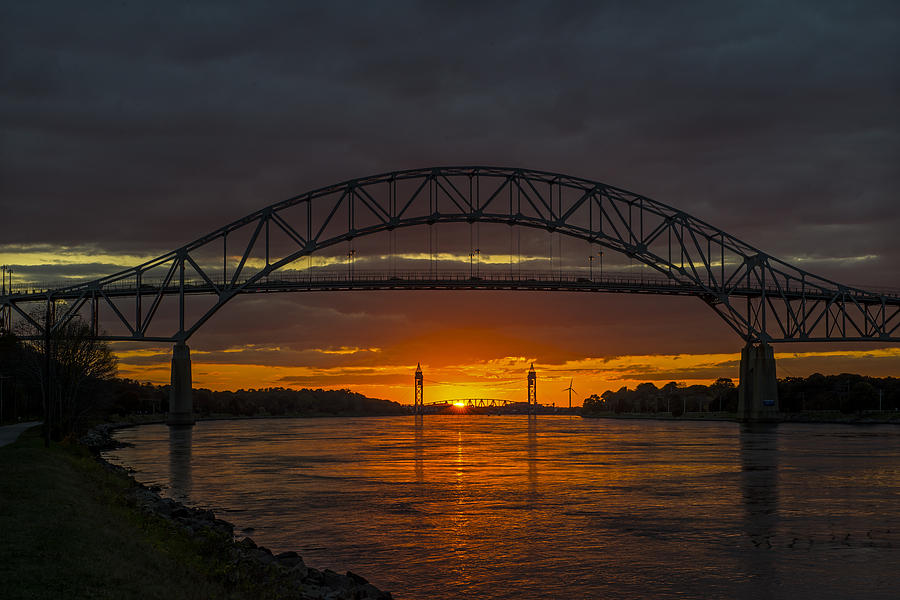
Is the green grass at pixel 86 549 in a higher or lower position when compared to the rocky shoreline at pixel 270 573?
higher

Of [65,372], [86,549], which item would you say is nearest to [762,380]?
[65,372]

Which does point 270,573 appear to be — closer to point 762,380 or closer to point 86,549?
point 86,549

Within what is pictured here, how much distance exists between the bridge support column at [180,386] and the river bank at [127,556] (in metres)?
83.1

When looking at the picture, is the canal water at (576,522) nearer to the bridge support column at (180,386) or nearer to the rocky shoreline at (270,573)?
the rocky shoreline at (270,573)

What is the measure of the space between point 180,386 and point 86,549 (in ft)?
314

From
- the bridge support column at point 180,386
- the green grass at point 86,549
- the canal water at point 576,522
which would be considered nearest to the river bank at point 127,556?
the green grass at point 86,549

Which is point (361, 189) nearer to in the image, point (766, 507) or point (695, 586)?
point (766, 507)

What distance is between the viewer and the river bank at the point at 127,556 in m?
14.0

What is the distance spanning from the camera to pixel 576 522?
29.4 m

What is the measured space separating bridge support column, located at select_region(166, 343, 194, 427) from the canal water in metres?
51.8

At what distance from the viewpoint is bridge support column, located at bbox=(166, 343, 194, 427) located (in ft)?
353

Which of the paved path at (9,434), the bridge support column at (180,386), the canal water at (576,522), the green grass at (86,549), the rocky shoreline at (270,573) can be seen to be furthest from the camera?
the bridge support column at (180,386)

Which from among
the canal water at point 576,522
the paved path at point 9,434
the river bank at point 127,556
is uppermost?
the river bank at point 127,556

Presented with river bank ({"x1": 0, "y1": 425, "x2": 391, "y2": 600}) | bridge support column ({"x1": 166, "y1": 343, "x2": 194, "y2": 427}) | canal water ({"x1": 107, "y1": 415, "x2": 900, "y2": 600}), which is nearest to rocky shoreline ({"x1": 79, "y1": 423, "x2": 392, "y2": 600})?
river bank ({"x1": 0, "y1": 425, "x2": 391, "y2": 600})
